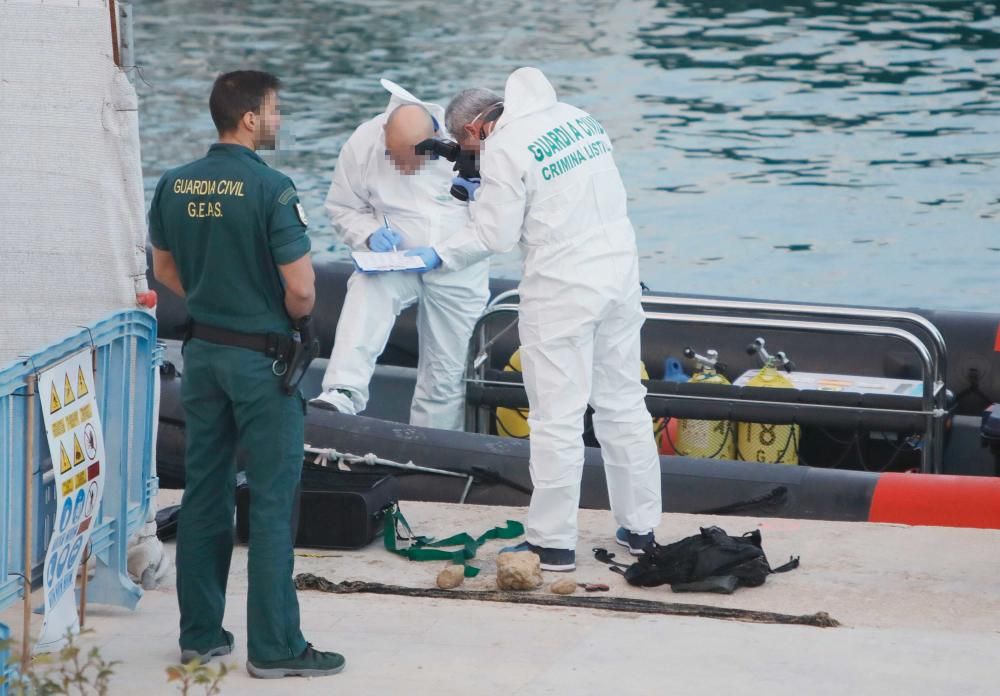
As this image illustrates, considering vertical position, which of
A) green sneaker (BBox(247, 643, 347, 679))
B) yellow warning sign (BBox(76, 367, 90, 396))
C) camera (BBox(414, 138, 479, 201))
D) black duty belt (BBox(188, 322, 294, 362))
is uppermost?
camera (BBox(414, 138, 479, 201))

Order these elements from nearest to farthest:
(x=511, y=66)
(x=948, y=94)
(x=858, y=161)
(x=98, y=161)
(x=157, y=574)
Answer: (x=98, y=161)
(x=157, y=574)
(x=858, y=161)
(x=948, y=94)
(x=511, y=66)

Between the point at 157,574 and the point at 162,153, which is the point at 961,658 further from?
the point at 162,153

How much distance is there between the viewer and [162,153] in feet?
63.1

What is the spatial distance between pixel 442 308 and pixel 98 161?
2424mm

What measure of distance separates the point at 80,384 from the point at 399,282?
264 cm

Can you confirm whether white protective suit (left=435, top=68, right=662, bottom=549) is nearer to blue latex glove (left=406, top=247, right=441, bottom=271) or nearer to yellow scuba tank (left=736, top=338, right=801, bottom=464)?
blue latex glove (left=406, top=247, right=441, bottom=271)

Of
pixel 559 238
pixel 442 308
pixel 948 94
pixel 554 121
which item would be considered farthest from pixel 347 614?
pixel 948 94

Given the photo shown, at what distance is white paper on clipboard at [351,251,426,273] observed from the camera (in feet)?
20.6

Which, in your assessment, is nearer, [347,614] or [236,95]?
[236,95]

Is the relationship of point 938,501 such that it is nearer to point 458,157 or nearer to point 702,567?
point 702,567

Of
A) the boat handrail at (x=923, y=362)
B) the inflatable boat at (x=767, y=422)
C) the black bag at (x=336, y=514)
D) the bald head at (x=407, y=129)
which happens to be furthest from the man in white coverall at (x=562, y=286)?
the bald head at (x=407, y=129)

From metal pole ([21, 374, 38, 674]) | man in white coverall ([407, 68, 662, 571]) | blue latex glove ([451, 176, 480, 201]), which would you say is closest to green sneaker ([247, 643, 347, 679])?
metal pole ([21, 374, 38, 674])

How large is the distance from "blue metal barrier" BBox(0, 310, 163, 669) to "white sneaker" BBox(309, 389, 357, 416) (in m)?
1.74

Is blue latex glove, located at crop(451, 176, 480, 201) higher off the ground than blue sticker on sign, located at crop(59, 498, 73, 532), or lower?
higher
